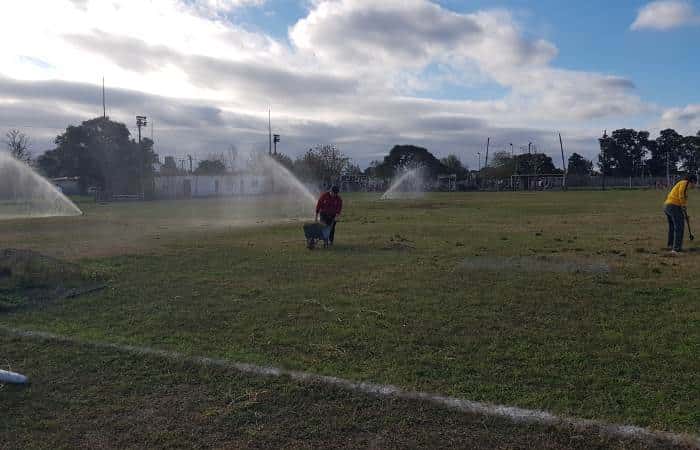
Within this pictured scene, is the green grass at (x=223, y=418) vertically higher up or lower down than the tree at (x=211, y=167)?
lower down

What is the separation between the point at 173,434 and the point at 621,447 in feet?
10.2

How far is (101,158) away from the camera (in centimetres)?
6153

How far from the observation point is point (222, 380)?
17.2 ft

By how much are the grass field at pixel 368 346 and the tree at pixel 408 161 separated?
83543 mm

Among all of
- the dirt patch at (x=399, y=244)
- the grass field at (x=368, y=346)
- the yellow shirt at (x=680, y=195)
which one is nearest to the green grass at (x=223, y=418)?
the grass field at (x=368, y=346)

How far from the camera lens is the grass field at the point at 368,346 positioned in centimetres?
434

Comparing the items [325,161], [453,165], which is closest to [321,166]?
[325,161]

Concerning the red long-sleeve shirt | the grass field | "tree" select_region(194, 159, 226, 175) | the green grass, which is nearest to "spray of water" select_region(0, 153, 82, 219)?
the red long-sleeve shirt

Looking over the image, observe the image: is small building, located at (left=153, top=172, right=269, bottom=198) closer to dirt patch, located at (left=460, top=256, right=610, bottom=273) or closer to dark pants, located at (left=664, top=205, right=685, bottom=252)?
dark pants, located at (left=664, top=205, right=685, bottom=252)

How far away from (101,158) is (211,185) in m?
16.6

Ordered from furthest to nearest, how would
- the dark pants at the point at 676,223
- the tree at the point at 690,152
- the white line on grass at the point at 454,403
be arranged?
the tree at the point at 690,152
the dark pants at the point at 676,223
the white line on grass at the point at 454,403

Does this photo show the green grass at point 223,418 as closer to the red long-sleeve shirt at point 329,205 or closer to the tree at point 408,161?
the red long-sleeve shirt at point 329,205

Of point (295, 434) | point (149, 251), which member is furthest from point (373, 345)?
point (149, 251)

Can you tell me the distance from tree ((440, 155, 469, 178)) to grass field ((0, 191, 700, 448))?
87301 mm
